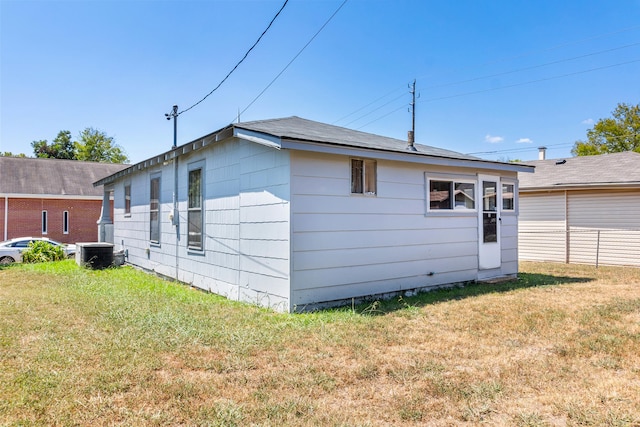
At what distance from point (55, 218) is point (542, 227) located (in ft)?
73.4

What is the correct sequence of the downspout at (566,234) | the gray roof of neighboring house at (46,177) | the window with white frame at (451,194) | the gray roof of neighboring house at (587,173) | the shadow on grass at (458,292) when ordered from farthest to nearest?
1. the gray roof of neighboring house at (46,177)
2. the downspout at (566,234)
3. the gray roof of neighboring house at (587,173)
4. the window with white frame at (451,194)
5. the shadow on grass at (458,292)

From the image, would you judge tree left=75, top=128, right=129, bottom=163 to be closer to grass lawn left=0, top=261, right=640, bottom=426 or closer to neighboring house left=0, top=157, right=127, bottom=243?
neighboring house left=0, top=157, right=127, bottom=243

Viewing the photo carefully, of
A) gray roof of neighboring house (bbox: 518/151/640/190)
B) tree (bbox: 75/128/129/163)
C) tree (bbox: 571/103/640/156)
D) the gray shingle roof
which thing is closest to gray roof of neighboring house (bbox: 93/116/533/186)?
the gray shingle roof

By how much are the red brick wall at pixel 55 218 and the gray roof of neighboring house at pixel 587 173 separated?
2103 cm

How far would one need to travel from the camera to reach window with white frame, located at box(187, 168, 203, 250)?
7812mm

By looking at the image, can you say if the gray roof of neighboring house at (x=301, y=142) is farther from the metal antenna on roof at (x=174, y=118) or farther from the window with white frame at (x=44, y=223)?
the window with white frame at (x=44, y=223)

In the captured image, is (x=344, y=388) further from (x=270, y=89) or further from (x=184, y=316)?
(x=270, y=89)

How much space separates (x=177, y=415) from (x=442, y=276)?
578 cm

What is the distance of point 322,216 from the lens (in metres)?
5.72

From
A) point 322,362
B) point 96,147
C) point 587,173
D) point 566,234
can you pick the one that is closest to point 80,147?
point 96,147

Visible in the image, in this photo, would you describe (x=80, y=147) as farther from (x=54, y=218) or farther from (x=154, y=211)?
(x=154, y=211)

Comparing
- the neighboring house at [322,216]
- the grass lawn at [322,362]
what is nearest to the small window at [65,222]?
the neighboring house at [322,216]

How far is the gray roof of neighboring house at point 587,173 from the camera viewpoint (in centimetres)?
1159

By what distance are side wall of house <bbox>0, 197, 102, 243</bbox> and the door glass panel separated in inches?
807
